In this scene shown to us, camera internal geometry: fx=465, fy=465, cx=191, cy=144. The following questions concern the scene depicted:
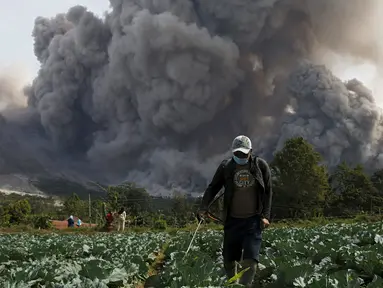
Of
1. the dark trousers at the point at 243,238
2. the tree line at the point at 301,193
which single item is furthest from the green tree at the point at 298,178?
the dark trousers at the point at 243,238

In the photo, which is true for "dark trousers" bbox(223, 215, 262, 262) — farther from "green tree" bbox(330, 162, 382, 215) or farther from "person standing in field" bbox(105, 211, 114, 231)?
"green tree" bbox(330, 162, 382, 215)

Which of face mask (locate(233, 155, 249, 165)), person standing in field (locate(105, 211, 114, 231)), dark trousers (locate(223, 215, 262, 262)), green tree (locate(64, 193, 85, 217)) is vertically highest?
face mask (locate(233, 155, 249, 165))

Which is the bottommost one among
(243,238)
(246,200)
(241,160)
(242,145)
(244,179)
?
(243,238)

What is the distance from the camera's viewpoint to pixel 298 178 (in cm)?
6119

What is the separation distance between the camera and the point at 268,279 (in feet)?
19.2

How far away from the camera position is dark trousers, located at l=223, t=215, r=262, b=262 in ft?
16.3

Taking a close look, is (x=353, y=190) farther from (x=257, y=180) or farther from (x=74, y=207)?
(x=257, y=180)

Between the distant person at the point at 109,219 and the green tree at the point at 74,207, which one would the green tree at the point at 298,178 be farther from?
the distant person at the point at 109,219

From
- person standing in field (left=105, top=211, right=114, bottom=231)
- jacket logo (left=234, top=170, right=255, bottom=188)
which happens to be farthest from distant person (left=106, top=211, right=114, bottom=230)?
jacket logo (left=234, top=170, right=255, bottom=188)

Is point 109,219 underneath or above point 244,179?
underneath

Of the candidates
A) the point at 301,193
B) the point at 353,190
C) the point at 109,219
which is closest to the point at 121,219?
the point at 109,219

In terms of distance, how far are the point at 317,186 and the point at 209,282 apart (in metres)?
60.9

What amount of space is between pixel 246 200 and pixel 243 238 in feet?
1.36

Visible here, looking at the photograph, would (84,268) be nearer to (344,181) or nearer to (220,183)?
(220,183)
